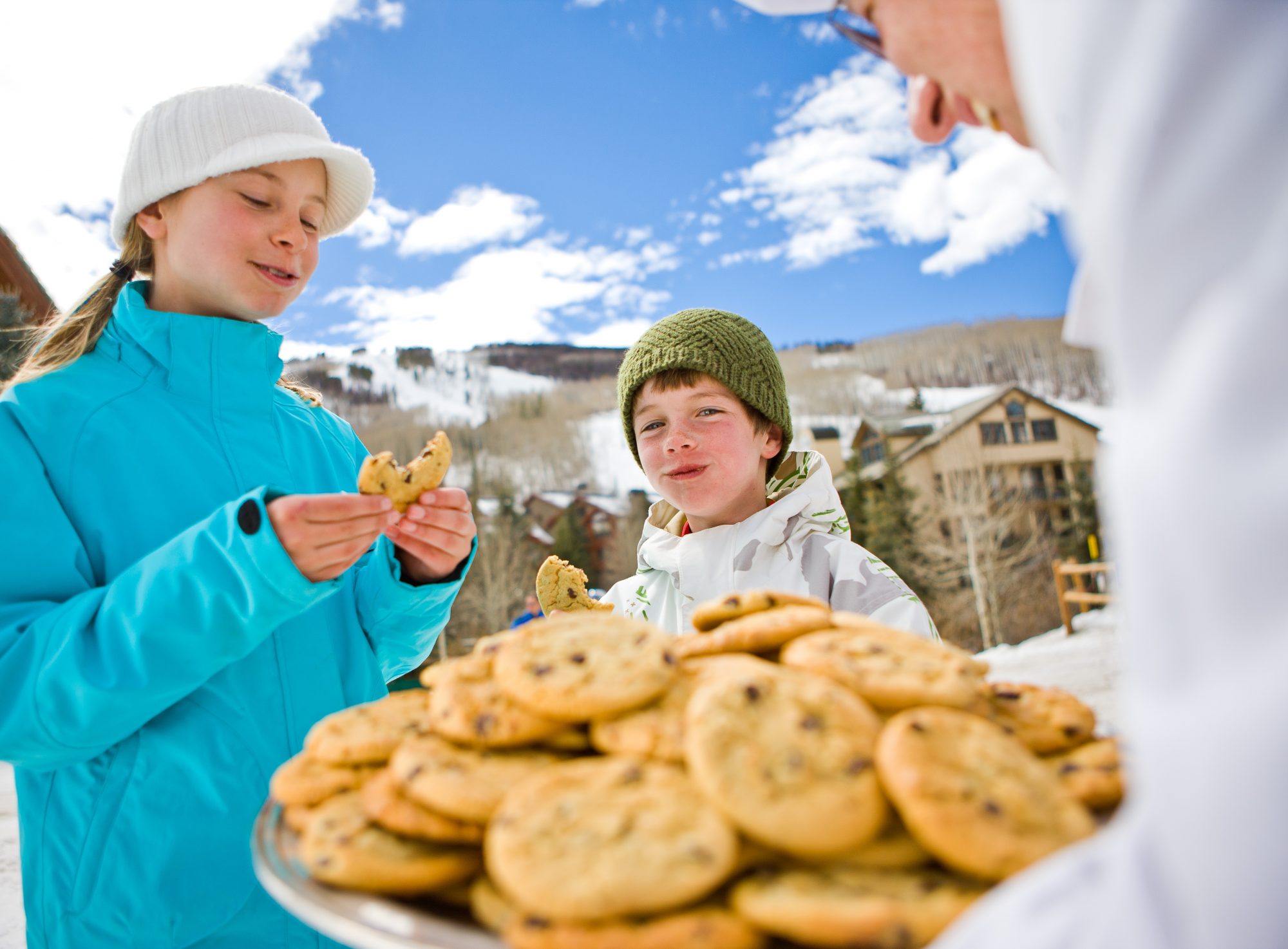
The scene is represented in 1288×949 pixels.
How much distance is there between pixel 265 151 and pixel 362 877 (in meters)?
2.09

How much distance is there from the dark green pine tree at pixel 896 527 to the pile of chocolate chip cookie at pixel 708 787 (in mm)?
31325

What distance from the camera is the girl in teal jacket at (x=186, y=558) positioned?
1.63 meters

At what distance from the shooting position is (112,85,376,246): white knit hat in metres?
2.15

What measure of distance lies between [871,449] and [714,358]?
126 ft

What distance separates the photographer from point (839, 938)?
736 mm

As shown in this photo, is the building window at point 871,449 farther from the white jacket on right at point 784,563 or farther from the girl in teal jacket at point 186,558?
the girl in teal jacket at point 186,558

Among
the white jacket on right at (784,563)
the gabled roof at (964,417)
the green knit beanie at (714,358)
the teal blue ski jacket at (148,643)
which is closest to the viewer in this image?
the teal blue ski jacket at (148,643)

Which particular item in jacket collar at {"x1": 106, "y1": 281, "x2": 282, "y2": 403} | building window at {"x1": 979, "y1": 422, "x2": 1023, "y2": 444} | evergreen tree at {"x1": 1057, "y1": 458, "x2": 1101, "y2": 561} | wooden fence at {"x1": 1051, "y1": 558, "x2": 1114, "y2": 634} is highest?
building window at {"x1": 979, "y1": 422, "x2": 1023, "y2": 444}

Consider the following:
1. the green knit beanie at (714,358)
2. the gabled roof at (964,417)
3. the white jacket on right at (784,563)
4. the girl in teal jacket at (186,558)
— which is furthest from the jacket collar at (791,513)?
the gabled roof at (964,417)

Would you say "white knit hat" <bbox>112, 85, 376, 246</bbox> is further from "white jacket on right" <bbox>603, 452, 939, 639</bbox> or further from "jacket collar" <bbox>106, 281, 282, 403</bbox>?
"white jacket on right" <bbox>603, 452, 939, 639</bbox>

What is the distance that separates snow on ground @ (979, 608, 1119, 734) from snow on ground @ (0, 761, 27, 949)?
1168 centimetres

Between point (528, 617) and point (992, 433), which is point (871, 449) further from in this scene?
point (528, 617)

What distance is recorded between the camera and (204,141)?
7.09 ft

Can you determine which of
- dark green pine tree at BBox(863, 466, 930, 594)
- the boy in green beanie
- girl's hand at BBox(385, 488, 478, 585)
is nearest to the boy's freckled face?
the boy in green beanie
